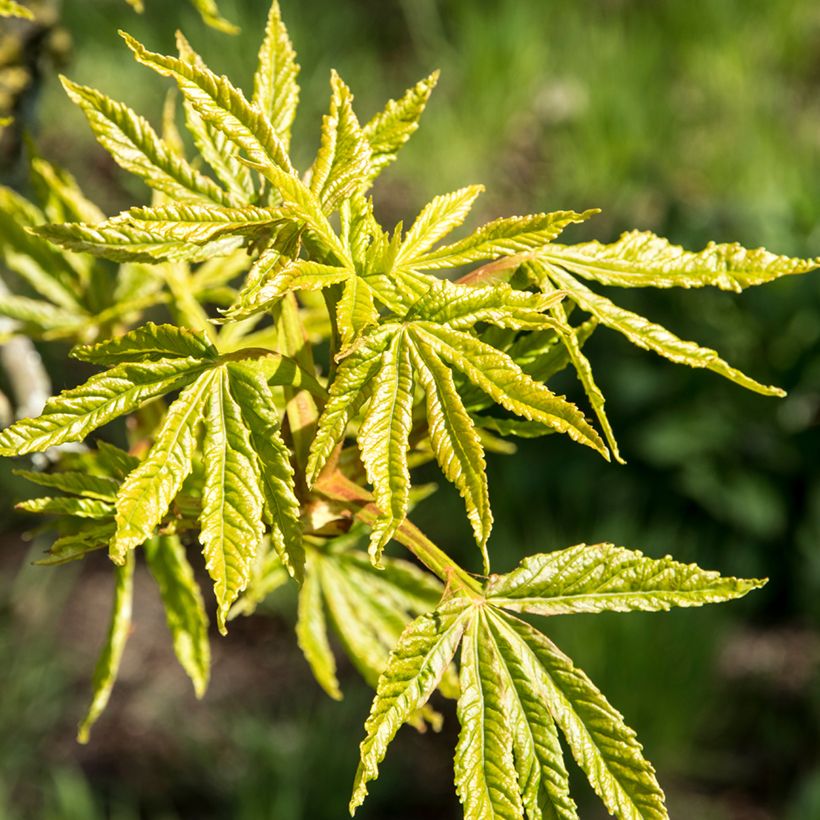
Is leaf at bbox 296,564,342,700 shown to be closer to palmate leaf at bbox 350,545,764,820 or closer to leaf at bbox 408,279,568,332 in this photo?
palmate leaf at bbox 350,545,764,820

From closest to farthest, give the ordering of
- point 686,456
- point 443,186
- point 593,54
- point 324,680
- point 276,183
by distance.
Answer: point 276,183
point 324,680
point 686,456
point 443,186
point 593,54

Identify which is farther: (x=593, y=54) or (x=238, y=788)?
(x=593, y=54)

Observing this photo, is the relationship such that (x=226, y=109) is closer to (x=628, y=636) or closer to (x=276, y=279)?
(x=276, y=279)

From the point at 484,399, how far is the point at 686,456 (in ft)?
8.61

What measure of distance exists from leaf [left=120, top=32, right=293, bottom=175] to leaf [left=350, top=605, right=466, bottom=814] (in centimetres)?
32

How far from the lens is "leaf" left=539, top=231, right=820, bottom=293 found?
28.3 inches

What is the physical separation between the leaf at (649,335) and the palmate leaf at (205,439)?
0.71 feet

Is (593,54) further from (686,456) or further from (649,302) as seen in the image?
(686,456)

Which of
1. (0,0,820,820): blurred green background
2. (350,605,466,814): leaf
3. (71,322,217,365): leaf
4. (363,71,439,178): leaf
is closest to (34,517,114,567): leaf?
(71,322,217,365): leaf

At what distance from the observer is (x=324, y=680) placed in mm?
968

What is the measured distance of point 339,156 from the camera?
27.3 inches

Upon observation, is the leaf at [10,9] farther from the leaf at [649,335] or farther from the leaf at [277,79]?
the leaf at [649,335]

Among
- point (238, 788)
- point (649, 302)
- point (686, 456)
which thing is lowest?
point (238, 788)

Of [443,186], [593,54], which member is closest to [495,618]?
[443,186]
